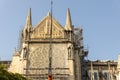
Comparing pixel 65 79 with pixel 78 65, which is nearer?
pixel 65 79

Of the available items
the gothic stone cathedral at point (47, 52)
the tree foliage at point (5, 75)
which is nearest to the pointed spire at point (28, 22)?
the gothic stone cathedral at point (47, 52)

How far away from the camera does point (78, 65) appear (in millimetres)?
57969

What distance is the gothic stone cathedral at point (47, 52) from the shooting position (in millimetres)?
54684

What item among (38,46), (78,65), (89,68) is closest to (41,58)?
(38,46)

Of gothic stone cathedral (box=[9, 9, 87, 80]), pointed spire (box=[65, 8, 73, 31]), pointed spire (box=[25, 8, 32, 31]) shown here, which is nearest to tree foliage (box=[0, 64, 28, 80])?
gothic stone cathedral (box=[9, 9, 87, 80])

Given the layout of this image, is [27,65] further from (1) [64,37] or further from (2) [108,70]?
(2) [108,70]

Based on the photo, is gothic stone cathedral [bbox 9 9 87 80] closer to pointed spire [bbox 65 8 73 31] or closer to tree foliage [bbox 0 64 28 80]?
pointed spire [bbox 65 8 73 31]

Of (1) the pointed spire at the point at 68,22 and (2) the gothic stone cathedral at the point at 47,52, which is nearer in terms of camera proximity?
(2) the gothic stone cathedral at the point at 47,52

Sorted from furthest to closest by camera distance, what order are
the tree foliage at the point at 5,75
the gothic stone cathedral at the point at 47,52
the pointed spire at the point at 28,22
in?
the pointed spire at the point at 28,22 < the gothic stone cathedral at the point at 47,52 < the tree foliage at the point at 5,75

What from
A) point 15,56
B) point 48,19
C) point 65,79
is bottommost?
point 65,79

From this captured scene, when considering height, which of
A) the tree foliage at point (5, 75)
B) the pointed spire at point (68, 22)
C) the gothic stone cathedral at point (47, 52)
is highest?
the pointed spire at point (68, 22)

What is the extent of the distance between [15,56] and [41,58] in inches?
276

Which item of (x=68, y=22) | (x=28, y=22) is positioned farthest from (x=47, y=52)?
(x=68, y=22)

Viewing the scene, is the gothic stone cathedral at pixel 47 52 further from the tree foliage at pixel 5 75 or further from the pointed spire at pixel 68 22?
the tree foliage at pixel 5 75
